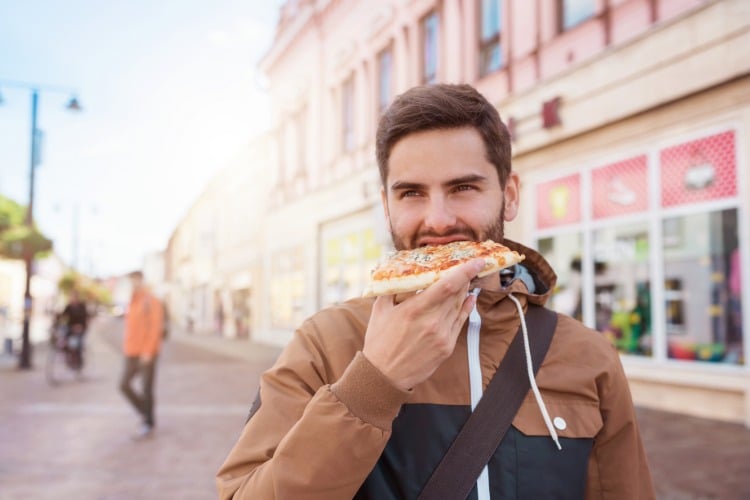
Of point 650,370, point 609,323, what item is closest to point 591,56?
point 609,323

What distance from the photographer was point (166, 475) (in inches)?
216

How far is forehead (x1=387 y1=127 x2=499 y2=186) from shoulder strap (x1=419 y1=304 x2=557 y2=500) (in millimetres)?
479

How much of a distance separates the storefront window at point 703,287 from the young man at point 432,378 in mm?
7646

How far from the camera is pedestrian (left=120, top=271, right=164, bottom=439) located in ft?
24.1

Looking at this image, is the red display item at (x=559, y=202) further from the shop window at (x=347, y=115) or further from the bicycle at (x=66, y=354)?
the bicycle at (x=66, y=354)

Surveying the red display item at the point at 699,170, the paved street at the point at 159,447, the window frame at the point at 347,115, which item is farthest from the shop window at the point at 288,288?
the red display item at the point at 699,170

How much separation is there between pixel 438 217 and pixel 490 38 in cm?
1197

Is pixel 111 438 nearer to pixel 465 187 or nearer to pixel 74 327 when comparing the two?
pixel 465 187

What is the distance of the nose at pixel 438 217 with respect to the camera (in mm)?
1587

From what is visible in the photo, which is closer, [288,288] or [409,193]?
[409,193]

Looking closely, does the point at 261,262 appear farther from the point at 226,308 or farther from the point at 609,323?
the point at 609,323

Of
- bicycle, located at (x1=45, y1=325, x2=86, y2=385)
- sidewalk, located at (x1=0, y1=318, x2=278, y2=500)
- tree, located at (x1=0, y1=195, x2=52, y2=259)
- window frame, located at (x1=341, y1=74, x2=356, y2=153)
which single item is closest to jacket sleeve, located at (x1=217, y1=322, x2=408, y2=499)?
sidewalk, located at (x1=0, y1=318, x2=278, y2=500)

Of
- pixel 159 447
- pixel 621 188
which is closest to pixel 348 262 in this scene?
pixel 621 188

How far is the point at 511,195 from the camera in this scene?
1.85 meters
